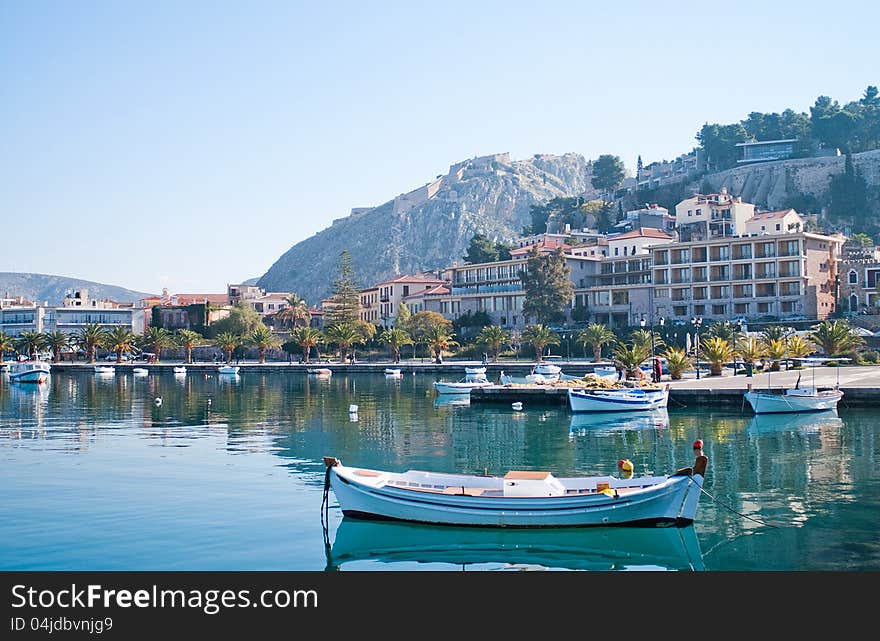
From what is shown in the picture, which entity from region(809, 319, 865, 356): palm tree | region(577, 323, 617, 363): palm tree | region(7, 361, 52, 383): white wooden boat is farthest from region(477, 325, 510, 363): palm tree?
region(7, 361, 52, 383): white wooden boat

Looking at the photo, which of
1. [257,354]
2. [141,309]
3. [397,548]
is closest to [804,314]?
[257,354]

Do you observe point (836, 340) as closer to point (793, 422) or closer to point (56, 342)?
point (793, 422)

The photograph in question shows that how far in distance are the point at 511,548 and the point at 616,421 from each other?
89.1 ft

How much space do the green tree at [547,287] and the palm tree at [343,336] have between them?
2192 centimetres

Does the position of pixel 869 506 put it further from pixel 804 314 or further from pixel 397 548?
pixel 804 314

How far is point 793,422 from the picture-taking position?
1705 inches

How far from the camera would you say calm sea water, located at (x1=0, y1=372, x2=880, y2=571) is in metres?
19.6

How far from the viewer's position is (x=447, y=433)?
41.7 metres

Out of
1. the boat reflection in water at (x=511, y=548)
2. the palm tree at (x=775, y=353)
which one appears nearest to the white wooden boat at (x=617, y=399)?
the palm tree at (x=775, y=353)

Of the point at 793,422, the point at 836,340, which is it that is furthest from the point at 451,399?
the point at 836,340

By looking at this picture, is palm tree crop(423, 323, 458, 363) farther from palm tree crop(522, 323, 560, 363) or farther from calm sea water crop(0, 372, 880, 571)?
calm sea water crop(0, 372, 880, 571)

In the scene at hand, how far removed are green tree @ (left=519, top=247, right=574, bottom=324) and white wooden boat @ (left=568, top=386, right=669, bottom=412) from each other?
2110 inches

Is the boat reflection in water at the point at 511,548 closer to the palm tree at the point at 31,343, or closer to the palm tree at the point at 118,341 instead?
the palm tree at the point at 118,341

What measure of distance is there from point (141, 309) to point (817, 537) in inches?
5841
